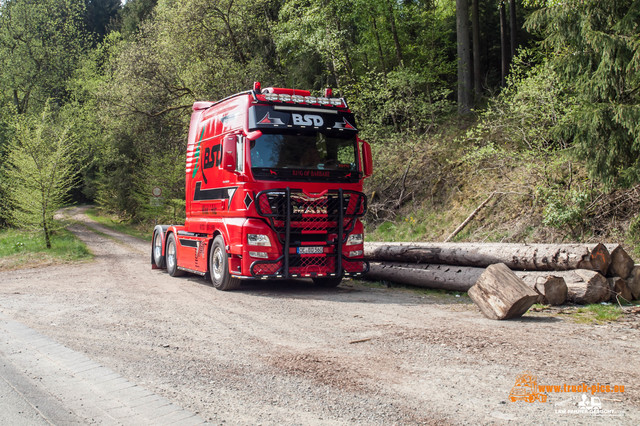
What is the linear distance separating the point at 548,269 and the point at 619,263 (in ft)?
3.57

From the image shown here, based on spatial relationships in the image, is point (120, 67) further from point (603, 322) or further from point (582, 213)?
point (603, 322)

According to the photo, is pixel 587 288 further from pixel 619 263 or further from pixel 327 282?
pixel 327 282

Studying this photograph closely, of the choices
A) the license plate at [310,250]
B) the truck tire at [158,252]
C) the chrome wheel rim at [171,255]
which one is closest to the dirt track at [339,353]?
the license plate at [310,250]

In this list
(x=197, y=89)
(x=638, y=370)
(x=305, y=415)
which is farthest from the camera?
(x=197, y=89)

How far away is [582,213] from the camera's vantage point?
1255 centimetres

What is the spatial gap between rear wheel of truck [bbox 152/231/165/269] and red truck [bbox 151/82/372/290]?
3.75 m

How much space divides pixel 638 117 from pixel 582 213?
11.1 feet

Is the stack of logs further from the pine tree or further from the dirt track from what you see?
the pine tree

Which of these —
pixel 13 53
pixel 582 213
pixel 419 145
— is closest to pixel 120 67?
pixel 419 145

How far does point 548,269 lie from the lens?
30.5 feet

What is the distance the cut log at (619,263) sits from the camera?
8797mm

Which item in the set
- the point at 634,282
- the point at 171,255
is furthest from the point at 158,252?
the point at 634,282

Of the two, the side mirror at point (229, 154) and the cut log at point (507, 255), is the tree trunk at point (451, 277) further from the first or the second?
the side mirror at point (229, 154)

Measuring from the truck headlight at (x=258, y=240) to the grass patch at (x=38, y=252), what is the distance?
31.5 feet
